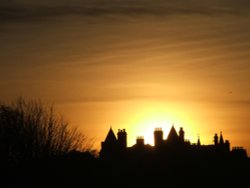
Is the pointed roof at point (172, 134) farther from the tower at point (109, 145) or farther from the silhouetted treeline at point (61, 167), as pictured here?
the silhouetted treeline at point (61, 167)

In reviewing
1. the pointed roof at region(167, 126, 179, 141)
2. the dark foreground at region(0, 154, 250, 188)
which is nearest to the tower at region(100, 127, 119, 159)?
the pointed roof at region(167, 126, 179, 141)

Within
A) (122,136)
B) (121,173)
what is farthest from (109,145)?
(121,173)

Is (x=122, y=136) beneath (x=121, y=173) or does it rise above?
above

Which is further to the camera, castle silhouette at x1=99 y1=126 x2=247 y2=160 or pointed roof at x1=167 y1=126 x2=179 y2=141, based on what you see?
pointed roof at x1=167 y1=126 x2=179 y2=141

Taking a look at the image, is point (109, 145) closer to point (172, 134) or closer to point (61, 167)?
point (172, 134)

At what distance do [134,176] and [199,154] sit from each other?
2102cm

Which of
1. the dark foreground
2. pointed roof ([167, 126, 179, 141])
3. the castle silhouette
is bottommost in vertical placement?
the dark foreground

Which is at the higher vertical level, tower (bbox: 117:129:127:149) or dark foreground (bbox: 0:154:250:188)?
tower (bbox: 117:129:127:149)

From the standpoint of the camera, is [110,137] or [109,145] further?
[110,137]

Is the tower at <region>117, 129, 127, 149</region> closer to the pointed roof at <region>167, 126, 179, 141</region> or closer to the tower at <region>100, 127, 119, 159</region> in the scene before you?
the tower at <region>100, 127, 119, 159</region>

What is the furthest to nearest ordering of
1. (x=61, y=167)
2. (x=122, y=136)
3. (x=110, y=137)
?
(x=110, y=137) → (x=122, y=136) → (x=61, y=167)

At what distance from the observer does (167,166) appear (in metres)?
74.1

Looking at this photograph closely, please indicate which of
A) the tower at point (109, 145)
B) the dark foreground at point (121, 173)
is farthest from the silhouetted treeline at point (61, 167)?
the tower at point (109, 145)

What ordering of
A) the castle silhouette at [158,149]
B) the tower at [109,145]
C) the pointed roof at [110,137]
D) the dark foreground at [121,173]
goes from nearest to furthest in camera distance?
the dark foreground at [121,173] → the castle silhouette at [158,149] → the tower at [109,145] → the pointed roof at [110,137]
